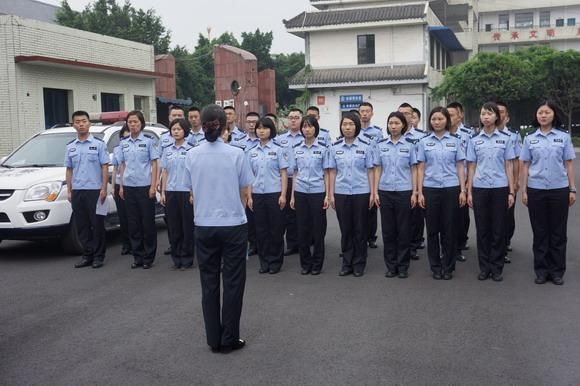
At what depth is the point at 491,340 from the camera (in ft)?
16.2

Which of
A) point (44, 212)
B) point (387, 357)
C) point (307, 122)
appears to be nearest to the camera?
point (387, 357)

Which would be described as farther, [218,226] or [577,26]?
[577,26]

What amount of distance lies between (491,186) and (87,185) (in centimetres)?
478

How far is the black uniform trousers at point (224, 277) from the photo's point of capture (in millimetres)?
4797

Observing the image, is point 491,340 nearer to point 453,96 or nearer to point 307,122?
point 307,122

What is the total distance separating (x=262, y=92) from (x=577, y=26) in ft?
86.8

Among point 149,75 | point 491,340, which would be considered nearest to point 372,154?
point 491,340

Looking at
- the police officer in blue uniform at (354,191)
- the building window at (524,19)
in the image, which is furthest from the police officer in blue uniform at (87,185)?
the building window at (524,19)

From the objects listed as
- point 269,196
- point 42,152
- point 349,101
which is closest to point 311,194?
point 269,196

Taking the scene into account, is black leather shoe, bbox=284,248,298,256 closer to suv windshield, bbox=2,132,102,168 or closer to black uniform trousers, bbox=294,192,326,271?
black uniform trousers, bbox=294,192,326,271

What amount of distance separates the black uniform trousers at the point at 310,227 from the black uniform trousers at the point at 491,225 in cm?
174

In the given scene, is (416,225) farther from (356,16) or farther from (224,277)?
(356,16)

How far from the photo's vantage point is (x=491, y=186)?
6887 millimetres

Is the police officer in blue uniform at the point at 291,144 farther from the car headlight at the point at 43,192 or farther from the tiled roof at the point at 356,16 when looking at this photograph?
the tiled roof at the point at 356,16
